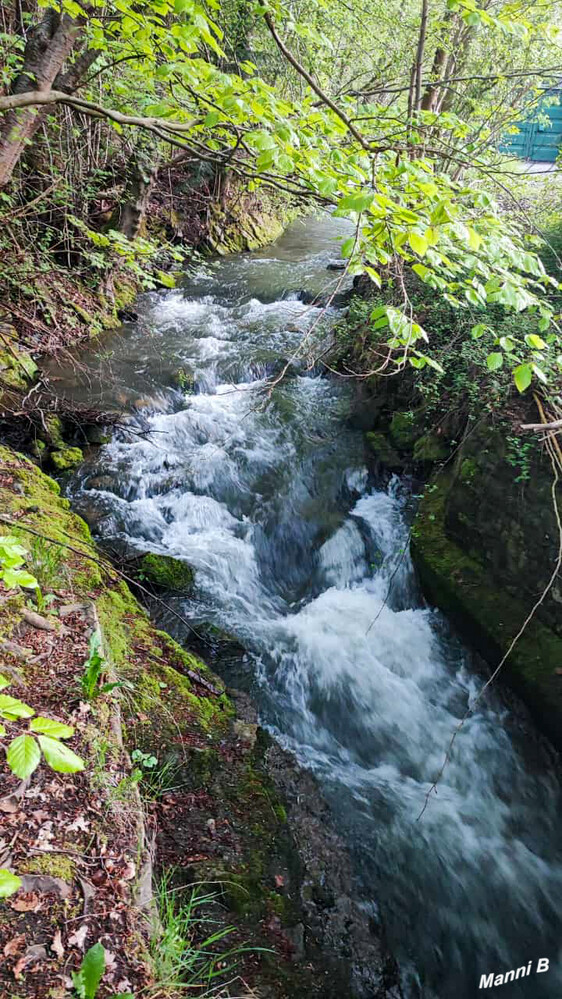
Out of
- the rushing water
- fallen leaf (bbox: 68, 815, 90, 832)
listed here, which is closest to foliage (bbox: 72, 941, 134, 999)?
fallen leaf (bbox: 68, 815, 90, 832)

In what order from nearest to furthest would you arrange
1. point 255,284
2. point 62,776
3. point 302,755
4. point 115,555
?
1. point 62,776
2. point 302,755
3. point 115,555
4. point 255,284

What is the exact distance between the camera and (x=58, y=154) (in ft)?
26.8

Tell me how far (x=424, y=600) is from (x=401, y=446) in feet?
7.91

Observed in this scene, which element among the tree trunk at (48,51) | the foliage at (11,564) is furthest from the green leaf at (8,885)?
the tree trunk at (48,51)

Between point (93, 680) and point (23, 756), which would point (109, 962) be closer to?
point (93, 680)

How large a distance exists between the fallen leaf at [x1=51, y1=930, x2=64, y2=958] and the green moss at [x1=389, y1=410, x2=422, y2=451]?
604 cm

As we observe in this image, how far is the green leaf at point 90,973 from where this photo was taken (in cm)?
160

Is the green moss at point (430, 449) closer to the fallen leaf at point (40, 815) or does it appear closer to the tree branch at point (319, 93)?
the tree branch at point (319, 93)

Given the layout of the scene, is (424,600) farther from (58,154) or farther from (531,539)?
(58,154)

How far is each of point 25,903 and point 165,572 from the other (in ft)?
11.5

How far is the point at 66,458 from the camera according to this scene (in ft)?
20.8

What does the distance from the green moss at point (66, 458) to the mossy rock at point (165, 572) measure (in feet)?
5.81

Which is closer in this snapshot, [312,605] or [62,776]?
[62,776]

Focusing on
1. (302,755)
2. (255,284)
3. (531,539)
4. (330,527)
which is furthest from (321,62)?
(302,755)
